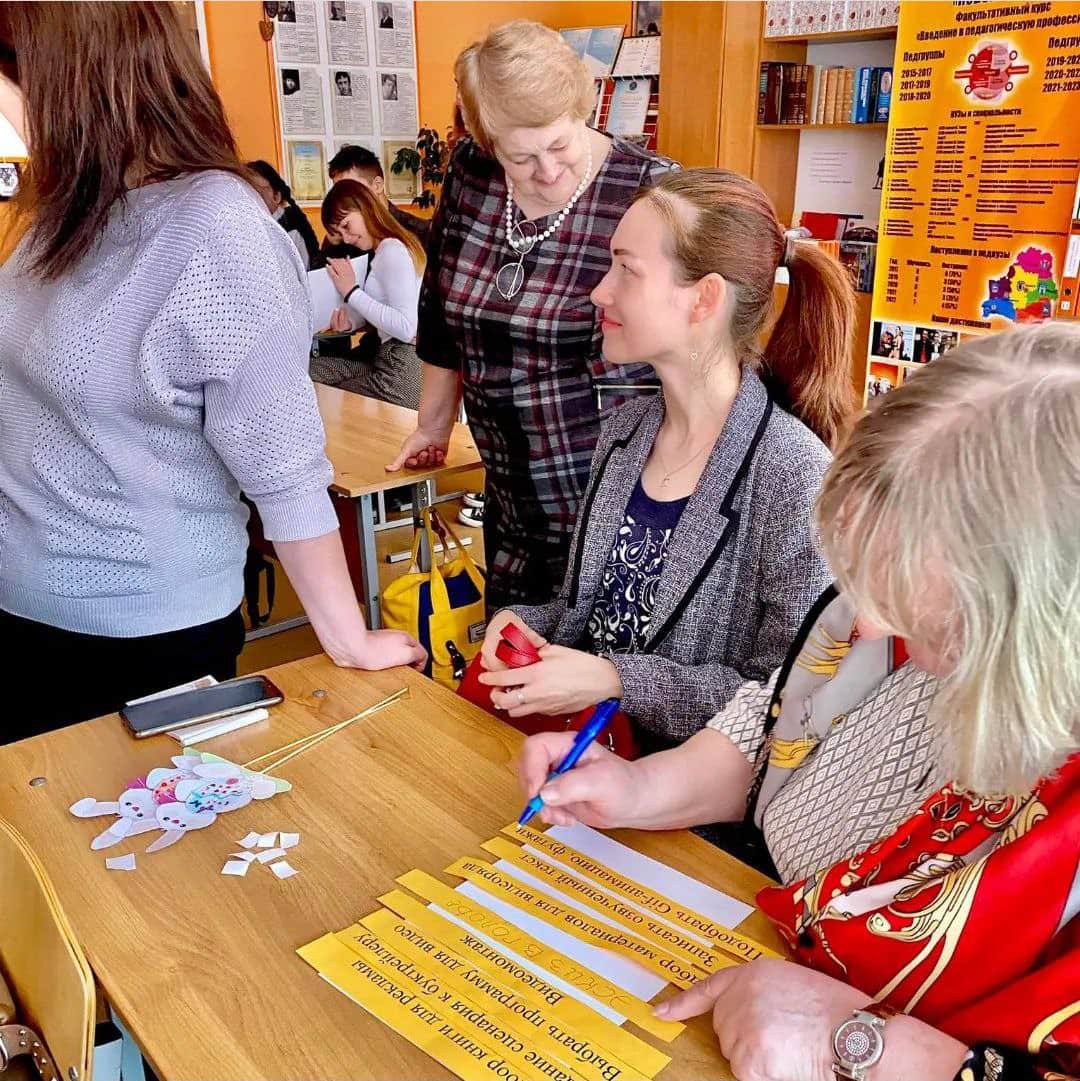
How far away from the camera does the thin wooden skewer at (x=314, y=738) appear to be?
1232mm

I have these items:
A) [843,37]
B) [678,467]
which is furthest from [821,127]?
[678,467]

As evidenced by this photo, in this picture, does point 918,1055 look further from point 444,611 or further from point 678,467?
point 444,611

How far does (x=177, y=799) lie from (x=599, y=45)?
5.82 metres

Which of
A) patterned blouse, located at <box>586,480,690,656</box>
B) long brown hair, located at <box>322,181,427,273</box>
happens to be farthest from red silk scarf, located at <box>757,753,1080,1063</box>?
long brown hair, located at <box>322,181,427,273</box>

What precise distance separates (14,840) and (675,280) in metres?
1.13

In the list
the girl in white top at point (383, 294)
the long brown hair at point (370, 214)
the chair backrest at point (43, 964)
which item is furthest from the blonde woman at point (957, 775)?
the long brown hair at point (370, 214)

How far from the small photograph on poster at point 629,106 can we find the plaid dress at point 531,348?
3.89m

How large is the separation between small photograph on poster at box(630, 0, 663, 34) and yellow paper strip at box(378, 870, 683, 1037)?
553cm

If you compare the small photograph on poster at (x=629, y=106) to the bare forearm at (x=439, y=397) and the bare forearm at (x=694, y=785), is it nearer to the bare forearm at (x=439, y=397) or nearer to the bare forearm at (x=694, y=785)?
the bare forearm at (x=439, y=397)

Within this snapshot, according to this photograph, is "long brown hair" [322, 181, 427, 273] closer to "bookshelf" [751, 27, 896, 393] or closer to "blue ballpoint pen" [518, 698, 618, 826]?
"bookshelf" [751, 27, 896, 393]

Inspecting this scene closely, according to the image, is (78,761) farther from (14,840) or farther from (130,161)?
(130,161)

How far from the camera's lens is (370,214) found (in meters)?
4.10

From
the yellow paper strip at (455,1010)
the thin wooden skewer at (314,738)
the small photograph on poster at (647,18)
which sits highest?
the small photograph on poster at (647,18)

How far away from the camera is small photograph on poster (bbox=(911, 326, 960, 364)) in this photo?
4.18 metres
